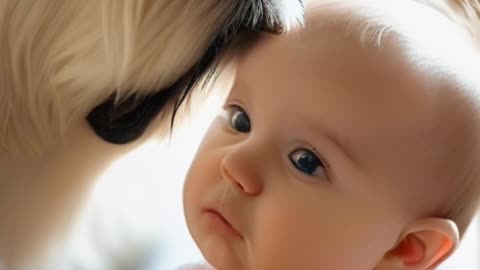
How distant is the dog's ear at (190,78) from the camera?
2.11ft

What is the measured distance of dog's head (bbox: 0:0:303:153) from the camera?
644mm

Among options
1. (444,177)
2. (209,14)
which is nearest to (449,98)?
(444,177)

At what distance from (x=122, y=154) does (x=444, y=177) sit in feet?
0.84

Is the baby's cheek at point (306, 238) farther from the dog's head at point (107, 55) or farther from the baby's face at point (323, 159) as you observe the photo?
the dog's head at point (107, 55)

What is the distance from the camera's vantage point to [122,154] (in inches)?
29.9

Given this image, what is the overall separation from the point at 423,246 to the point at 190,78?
225 millimetres

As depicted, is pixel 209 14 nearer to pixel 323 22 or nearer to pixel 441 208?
pixel 323 22

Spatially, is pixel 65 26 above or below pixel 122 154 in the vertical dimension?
above

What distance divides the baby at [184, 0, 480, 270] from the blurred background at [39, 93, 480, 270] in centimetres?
9

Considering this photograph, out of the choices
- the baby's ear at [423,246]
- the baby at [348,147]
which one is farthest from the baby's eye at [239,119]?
the baby's ear at [423,246]

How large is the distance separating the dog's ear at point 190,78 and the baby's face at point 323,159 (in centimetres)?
4

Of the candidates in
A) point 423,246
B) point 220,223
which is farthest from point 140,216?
point 423,246

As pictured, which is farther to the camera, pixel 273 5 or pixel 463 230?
pixel 463 230

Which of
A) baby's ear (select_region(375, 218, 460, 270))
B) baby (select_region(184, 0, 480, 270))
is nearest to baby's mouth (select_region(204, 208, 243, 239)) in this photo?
Result: baby (select_region(184, 0, 480, 270))
